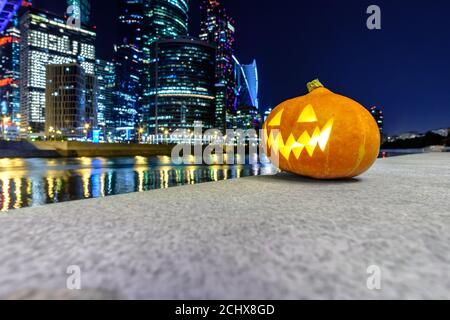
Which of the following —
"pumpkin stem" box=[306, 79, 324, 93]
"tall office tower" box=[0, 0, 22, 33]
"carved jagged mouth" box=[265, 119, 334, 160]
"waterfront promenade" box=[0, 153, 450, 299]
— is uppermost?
"tall office tower" box=[0, 0, 22, 33]

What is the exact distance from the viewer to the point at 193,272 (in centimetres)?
166

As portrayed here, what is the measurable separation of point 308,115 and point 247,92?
604 feet

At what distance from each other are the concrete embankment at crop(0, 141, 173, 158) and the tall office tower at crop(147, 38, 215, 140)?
77.5 metres

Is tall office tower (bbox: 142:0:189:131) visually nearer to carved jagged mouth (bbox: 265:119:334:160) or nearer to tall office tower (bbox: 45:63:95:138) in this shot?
tall office tower (bbox: 45:63:95:138)

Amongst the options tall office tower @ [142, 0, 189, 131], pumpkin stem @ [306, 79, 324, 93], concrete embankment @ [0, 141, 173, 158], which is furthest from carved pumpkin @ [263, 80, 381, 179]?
tall office tower @ [142, 0, 189, 131]

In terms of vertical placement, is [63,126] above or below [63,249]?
above

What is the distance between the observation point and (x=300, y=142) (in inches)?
223

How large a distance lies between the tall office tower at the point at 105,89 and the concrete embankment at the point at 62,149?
449ft

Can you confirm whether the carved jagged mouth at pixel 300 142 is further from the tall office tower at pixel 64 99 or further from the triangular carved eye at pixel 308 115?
the tall office tower at pixel 64 99

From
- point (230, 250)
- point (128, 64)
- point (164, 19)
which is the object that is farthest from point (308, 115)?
point (128, 64)

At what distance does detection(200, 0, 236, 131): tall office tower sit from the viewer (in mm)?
139875
